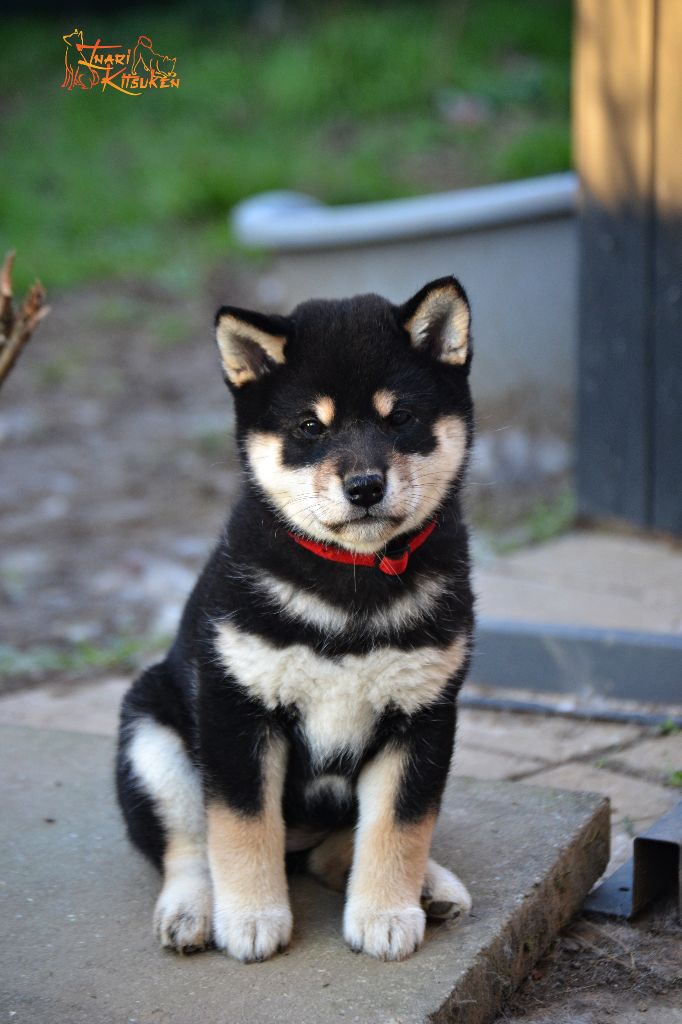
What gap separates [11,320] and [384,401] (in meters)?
0.97

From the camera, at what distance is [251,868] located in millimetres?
2584

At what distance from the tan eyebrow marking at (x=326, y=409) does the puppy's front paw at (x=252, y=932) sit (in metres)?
0.99

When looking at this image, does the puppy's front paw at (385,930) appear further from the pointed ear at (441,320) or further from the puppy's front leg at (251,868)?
the pointed ear at (441,320)

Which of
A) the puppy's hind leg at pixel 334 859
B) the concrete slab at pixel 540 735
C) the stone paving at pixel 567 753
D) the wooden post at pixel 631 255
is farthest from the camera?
the wooden post at pixel 631 255

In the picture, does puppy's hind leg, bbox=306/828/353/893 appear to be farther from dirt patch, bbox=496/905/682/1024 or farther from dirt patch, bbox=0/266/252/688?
dirt patch, bbox=0/266/252/688

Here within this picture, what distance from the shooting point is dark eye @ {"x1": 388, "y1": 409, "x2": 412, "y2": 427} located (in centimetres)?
261

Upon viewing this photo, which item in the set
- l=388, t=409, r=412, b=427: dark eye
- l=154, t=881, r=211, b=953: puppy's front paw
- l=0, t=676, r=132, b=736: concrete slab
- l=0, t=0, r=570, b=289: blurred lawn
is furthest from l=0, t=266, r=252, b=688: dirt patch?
l=388, t=409, r=412, b=427: dark eye

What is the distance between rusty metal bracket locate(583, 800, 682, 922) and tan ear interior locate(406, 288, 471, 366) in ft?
3.72

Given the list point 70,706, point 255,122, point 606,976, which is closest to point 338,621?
point 606,976

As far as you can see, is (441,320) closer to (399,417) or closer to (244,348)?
(399,417)

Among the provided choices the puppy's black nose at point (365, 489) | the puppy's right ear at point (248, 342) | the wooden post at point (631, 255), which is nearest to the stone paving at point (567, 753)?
the puppy's black nose at point (365, 489)

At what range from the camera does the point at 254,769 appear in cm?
257

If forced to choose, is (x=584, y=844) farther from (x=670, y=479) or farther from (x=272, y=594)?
(x=670, y=479)

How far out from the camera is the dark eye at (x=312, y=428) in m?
2.61
